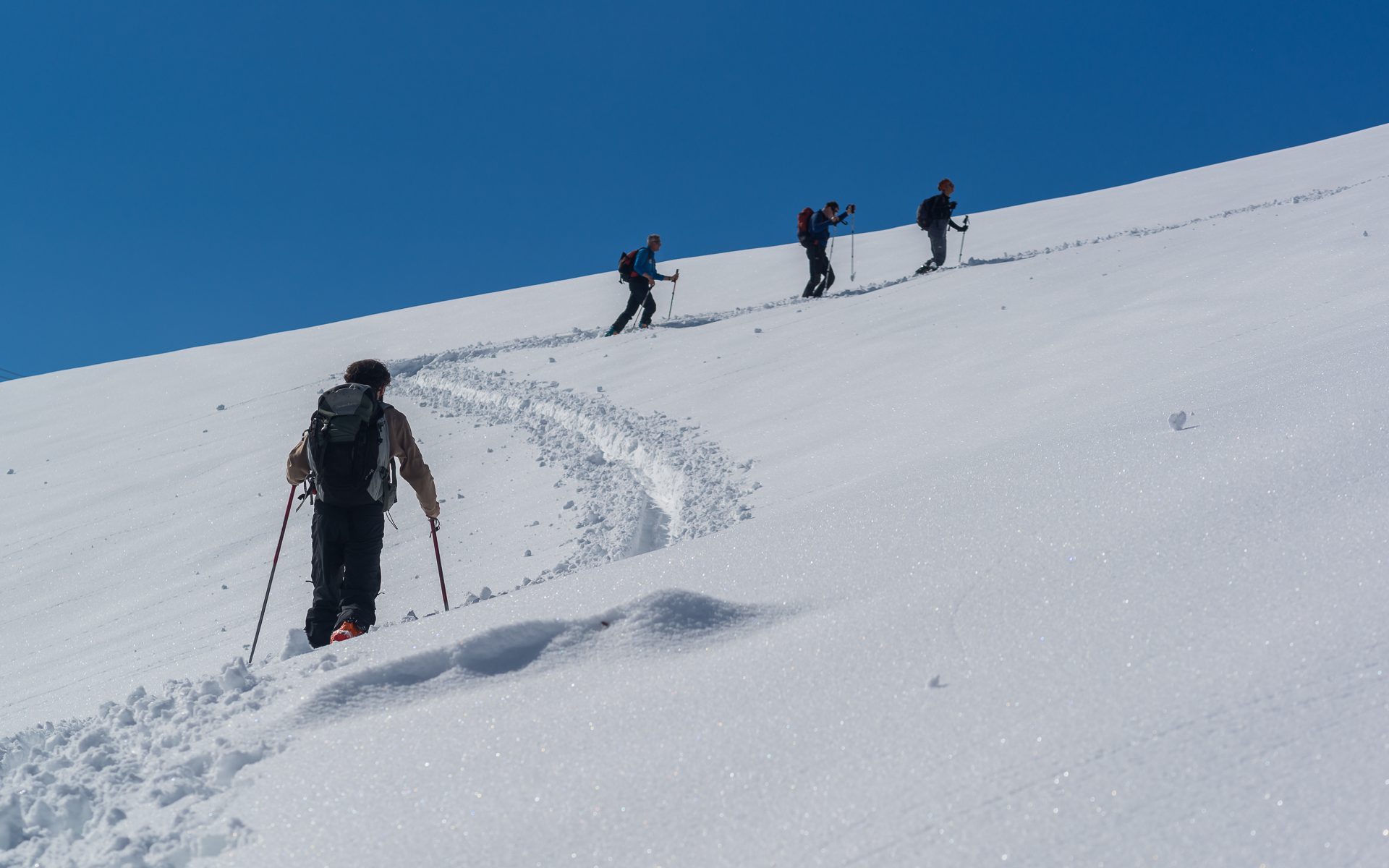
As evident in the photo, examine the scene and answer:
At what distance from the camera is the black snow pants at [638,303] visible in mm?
15336

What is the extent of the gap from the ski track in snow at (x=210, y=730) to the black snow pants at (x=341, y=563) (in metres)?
1.31

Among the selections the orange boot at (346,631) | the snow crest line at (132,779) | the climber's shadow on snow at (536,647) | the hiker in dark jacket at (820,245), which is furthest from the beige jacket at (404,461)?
the hiker in dark jacket at (820,245)

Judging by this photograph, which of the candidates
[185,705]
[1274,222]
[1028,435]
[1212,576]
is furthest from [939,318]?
[185,705]

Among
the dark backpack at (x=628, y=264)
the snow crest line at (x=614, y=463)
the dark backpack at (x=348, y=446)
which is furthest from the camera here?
the dark backpack at (x=628, y=264)

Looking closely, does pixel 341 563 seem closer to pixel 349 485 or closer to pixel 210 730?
pixel 349 485

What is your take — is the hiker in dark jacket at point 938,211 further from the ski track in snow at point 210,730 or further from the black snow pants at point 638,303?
the ski track in snow at point 210,730

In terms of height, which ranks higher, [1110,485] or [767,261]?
[767,261]

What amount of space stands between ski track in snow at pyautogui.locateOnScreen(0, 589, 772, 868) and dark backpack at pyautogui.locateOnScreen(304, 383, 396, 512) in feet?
4.60

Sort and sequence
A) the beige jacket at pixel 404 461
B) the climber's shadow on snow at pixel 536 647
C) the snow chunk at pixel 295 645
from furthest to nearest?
the beige jacket at pixel 404 461 < the snow chunk at pixel 295 645 < the climber's shadow on snow at pixel 536 647

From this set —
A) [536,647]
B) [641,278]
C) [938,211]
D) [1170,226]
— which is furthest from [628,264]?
[536,647]

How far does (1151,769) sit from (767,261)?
21900 mm

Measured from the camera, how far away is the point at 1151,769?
90.0 inches

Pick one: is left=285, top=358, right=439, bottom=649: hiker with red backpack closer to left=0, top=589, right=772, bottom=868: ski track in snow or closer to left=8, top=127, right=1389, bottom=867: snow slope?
left=8, top=127, right=1389, bottom=867: snow slope

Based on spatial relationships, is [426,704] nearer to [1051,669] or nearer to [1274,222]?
[1051,669]
